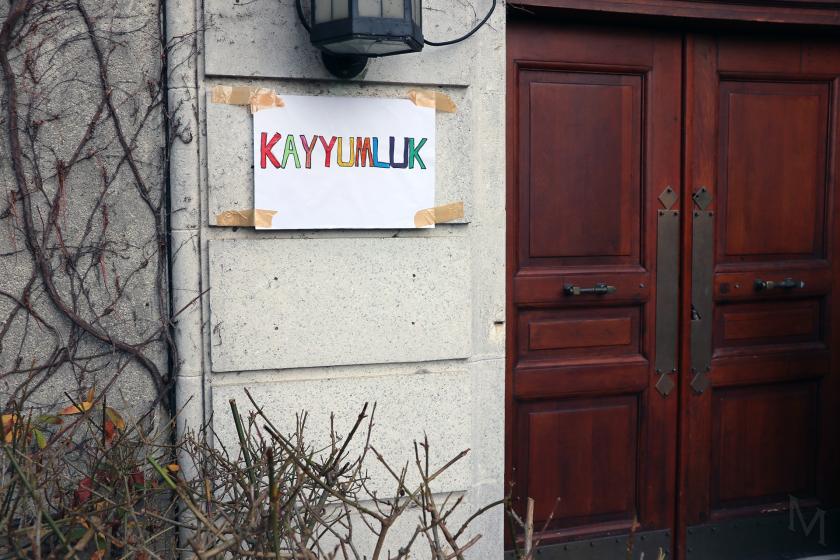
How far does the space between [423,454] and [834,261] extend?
2137 millimetres

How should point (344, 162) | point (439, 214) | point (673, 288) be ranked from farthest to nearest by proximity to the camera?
point (673, 288), point (439, 214), point (344, 162)

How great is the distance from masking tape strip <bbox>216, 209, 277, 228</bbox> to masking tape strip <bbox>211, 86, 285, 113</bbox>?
0.35m

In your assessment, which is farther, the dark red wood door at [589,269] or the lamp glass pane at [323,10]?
the dark red wood door at [589,269]

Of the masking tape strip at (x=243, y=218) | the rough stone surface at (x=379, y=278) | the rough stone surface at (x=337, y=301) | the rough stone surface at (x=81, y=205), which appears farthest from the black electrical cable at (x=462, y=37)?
the rough stone surface at (x=81, y=205)

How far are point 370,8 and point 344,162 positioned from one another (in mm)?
604

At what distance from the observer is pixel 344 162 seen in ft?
10.4

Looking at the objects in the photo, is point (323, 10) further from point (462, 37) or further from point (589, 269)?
point (589, 269)

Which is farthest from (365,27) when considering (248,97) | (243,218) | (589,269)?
(589,269)

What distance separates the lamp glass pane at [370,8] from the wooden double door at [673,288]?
921 millimetres

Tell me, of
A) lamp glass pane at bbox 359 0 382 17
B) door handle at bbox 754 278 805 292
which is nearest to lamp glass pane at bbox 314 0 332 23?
lamp glass pane at bbox 359 0 382 17

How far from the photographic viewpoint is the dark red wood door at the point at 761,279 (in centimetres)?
386

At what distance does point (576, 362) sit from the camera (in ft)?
12.2

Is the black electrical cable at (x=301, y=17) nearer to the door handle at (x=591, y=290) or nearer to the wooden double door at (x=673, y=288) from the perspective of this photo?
the wooden double door at (x=673, y=288)

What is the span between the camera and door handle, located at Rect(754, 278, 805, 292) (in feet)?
12.9
